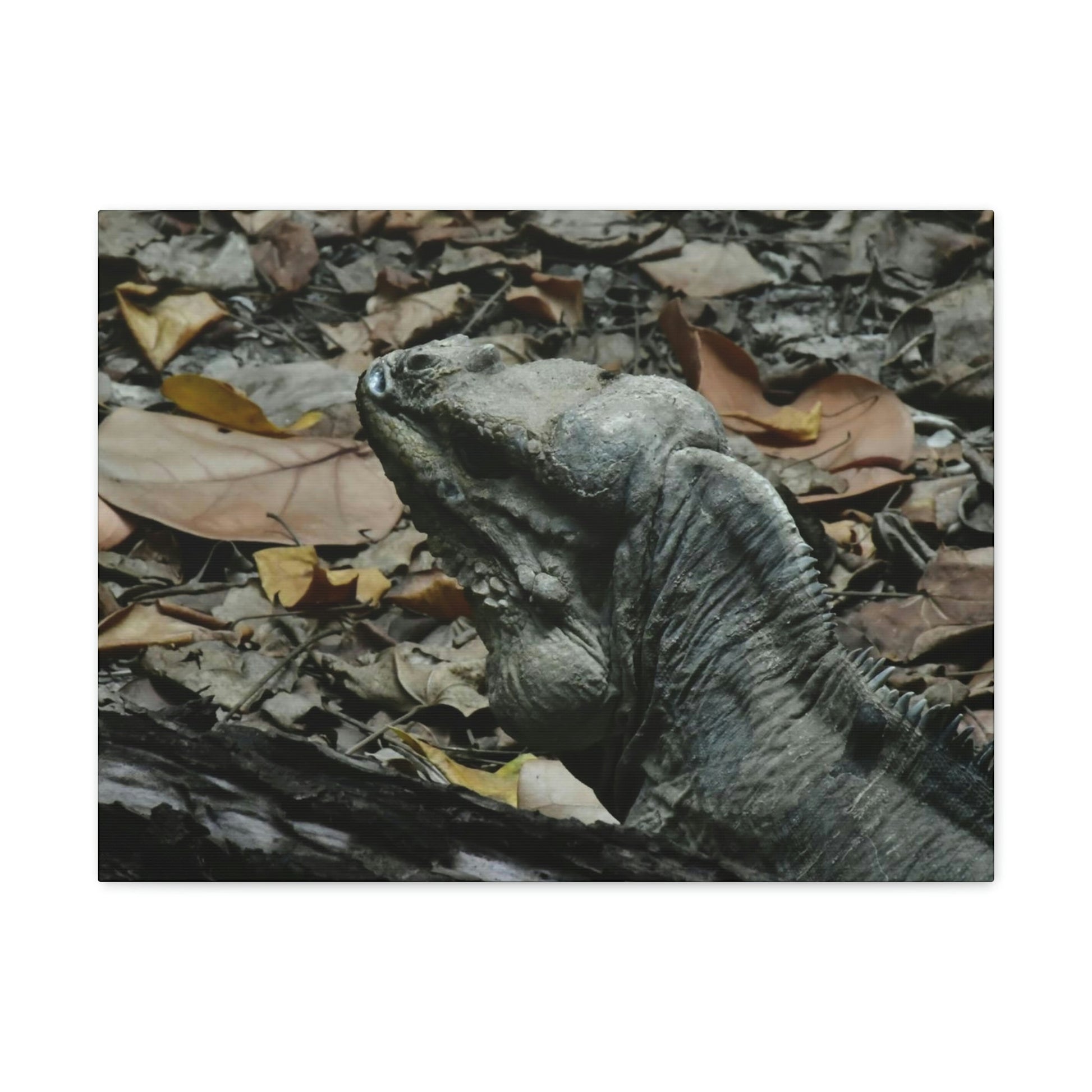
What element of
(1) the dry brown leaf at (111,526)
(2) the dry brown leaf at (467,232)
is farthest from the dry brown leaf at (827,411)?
(1) the dry brown leaf at (111,526)

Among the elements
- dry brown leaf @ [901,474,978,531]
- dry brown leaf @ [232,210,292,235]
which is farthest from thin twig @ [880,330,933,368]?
dry brown leaf @ [232,210,292,235]

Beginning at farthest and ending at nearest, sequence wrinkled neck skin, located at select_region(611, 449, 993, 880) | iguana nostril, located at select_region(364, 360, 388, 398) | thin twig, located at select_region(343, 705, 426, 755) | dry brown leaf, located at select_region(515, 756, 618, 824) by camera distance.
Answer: thin twig, located at select_region(343, 705, 426, 755), dry brown leaf, located at select_region(515, 756, 618, 824), iguana nostril, located at select_region(364, 360, 388, 398), wrinkled neck skin, located at select_region(611, 449, 993, 880)

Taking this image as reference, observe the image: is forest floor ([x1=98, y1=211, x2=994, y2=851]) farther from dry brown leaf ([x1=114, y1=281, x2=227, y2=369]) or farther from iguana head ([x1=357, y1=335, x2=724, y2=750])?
iguana head ([x1=357, y1=335, x2=724, y2=750])

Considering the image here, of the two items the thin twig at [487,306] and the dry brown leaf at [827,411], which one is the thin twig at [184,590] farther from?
the dry brown leaf at [827,411]

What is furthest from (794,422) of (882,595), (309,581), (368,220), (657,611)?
(309,581)

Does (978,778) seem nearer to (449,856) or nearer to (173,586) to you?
(449,856)

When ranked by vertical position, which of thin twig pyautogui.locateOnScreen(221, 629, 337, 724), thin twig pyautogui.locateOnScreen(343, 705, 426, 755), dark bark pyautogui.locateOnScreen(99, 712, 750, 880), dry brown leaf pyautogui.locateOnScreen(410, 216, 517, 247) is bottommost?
dark bark pyautogui.locateOnScreen(99, 712, 750, 880)
